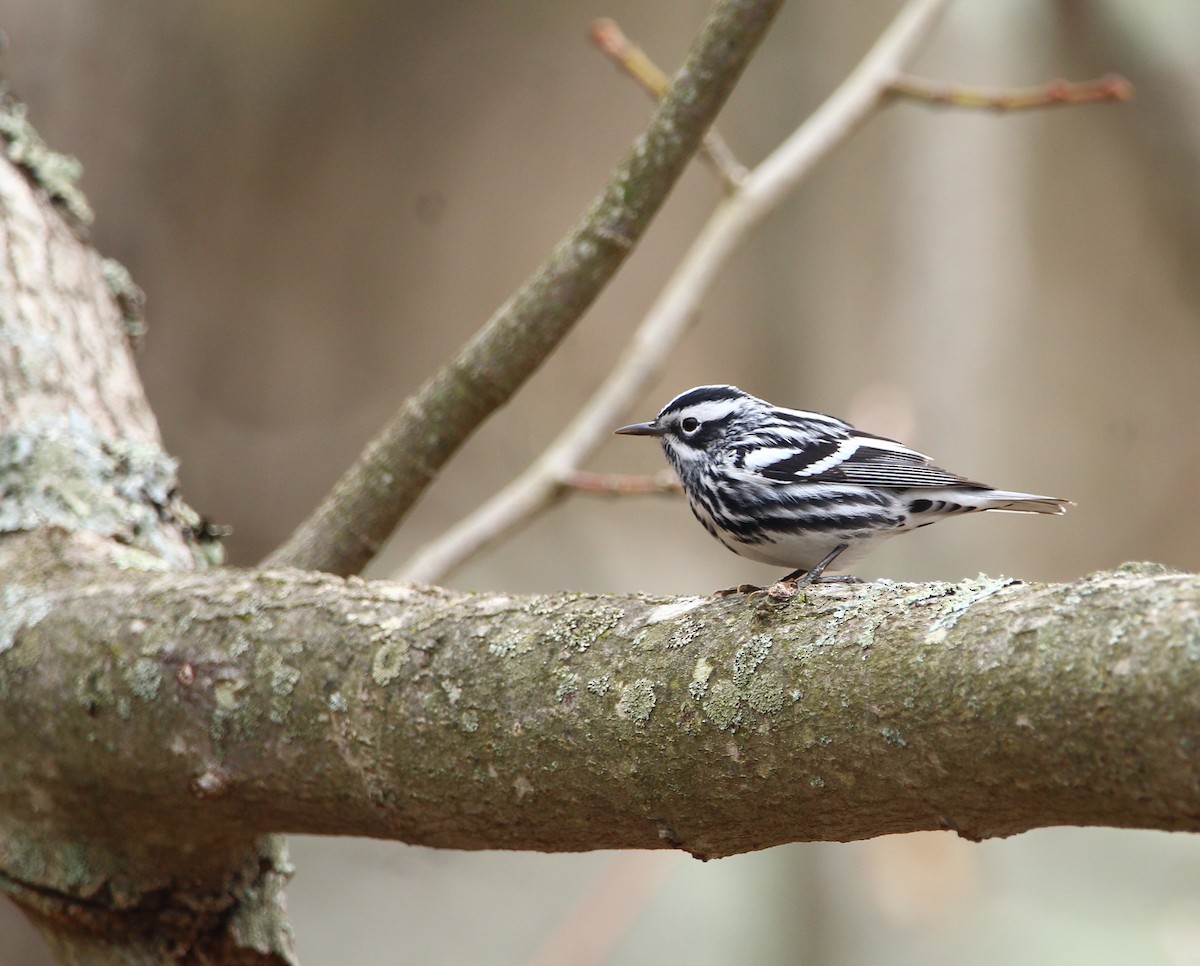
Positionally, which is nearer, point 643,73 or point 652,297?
point 643,73

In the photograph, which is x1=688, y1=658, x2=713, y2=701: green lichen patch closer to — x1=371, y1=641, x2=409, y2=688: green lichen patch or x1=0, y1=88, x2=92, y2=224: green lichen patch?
x1=371, y1=641, x2=409, y2=688: green lichen patch

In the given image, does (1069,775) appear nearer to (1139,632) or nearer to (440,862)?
(1139,632)

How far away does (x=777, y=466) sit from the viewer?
2.78 meters

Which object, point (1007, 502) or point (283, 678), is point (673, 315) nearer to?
point (1007, 502)

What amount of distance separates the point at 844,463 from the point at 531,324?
0.79m

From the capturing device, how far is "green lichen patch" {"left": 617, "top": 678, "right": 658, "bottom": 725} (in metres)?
1.66

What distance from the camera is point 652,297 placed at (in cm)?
854

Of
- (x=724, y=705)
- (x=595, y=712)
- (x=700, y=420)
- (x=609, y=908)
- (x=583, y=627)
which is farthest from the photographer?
(x=609, y=908)

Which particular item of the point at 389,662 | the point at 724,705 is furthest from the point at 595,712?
the point at 389,662

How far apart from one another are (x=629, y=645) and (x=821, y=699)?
34 centimetres

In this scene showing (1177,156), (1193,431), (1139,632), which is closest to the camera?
(1139,632)

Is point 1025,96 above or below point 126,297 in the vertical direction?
above

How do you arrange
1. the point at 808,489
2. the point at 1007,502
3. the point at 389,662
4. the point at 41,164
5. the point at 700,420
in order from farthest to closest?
the point at 41,164
the point at 700,420
the point at 1007,502
the point at 808,489
the point at 389,662

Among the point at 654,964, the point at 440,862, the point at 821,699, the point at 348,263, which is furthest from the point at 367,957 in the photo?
the point at 821,699
